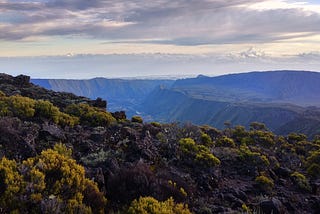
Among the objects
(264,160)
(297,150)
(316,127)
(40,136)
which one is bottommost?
(316,127)

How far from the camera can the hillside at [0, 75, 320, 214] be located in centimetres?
828

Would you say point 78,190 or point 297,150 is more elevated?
point 78,190

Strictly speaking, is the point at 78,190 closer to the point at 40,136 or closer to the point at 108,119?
the point at 40,136

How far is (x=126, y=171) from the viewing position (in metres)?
Answer: 10.5

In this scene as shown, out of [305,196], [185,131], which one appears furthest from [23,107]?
[305,196]

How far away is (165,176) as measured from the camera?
11.6 m

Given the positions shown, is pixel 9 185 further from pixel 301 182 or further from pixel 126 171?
pixel 301 182

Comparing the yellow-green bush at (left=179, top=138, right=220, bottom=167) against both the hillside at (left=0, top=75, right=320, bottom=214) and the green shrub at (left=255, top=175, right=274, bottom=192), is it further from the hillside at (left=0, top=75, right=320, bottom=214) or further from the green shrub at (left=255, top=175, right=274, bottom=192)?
the green shrub at (left=255, top=175, right=274, bottom=192)

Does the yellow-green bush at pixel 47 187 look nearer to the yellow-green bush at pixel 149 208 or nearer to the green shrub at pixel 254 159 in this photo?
the yellow-green bush at pixel 149 208

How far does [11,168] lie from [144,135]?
8897mm

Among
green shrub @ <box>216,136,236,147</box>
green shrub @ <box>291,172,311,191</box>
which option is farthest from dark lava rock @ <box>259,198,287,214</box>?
green shrub @ <box>216,136,236,147</box>

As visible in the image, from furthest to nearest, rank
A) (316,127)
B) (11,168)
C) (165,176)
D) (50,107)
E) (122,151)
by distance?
(316,127)
(50,107)
(122,151)
(165,176)
(11,168)

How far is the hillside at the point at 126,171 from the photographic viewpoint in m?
8.28

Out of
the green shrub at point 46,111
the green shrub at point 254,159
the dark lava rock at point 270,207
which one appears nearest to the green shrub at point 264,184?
the dark lava rock at point 270,207
